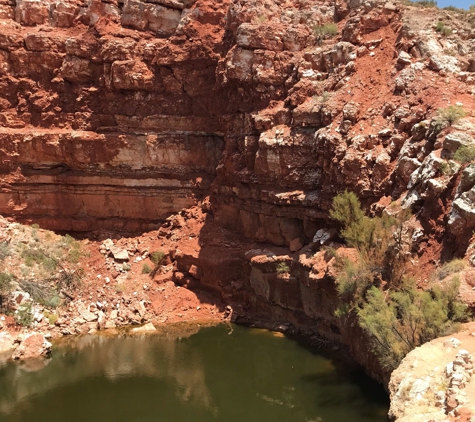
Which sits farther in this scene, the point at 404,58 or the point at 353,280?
the point at 404,58

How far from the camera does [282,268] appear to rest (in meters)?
18.0

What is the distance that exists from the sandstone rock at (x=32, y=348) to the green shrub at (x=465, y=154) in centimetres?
1391

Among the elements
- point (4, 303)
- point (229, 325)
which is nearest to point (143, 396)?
point (229, 325)

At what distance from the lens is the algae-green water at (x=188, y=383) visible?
1312cm

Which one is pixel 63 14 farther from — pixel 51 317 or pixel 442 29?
pixel 442 29

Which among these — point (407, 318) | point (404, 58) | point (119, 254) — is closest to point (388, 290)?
point (407, 318)

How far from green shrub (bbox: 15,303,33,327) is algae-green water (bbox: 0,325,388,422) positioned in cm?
154

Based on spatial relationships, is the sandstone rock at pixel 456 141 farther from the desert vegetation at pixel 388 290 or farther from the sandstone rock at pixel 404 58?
the sandstone rock at pixel 404 58

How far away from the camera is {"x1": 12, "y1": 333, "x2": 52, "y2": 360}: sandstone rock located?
54.1 feet

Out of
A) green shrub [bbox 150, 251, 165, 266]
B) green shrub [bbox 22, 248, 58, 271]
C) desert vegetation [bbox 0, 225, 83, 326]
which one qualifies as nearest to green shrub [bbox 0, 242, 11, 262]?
desert vegetation [bbox 0, 225, 83, 326]

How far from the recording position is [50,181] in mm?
23453

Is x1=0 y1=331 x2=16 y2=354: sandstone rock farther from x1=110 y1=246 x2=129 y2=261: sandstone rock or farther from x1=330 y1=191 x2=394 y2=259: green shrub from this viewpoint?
x1=330 y1=191 x2=394 y2=259: green shrub

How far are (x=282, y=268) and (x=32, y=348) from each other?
884 cm

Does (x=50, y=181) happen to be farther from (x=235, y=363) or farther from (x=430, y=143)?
(x=430, y=143)
